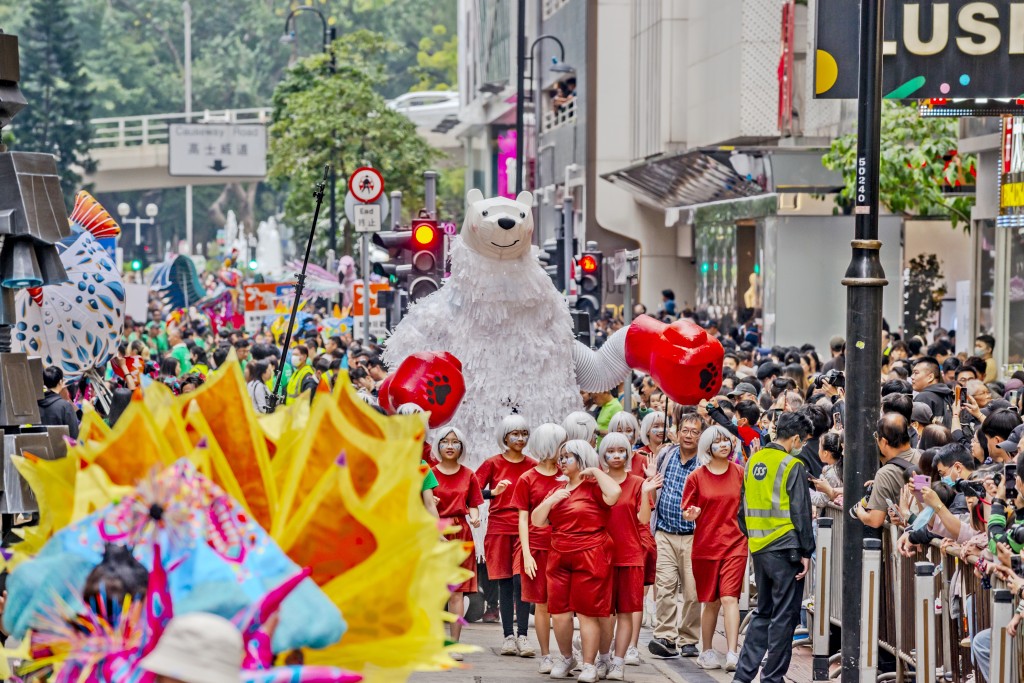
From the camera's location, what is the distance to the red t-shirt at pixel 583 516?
9.94 meters

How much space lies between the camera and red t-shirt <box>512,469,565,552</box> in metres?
10.3

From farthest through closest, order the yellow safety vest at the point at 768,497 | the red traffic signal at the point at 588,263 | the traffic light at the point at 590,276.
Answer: the red traffic signal at the point at 588,263
the traffic light at the point at 590,276
the yellow safety vest at the point at 768,497

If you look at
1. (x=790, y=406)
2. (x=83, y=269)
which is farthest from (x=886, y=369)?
(x=83, y=269)

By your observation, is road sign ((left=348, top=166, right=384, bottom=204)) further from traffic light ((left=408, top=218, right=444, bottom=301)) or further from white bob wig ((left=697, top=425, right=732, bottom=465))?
white bob wig ((left=697, top=425, right=732, bottom=465))

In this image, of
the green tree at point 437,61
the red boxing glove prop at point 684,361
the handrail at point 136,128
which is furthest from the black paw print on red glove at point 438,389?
the green tree at point 437,61

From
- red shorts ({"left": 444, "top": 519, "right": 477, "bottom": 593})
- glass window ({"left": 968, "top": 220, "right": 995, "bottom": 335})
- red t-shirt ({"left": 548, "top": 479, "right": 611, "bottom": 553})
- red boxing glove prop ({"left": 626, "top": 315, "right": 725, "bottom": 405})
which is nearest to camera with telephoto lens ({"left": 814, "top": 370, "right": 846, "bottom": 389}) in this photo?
red boxing glove prop ({"left": 626, "top": 315, "right": 725, "bottom": 405})

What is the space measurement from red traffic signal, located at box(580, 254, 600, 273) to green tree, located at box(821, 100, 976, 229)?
11.7 feet

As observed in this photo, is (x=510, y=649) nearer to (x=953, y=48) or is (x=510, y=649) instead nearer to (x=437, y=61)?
(x=953, y=48)

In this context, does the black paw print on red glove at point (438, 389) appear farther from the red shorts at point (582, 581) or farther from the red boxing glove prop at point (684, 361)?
the red shorts at point (582, 581)

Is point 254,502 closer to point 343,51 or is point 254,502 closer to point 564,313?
point 564,313

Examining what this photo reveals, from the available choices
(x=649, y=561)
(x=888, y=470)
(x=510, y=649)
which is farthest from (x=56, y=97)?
(x=888, y=470)

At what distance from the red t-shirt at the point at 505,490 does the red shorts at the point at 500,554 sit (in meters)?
0.04

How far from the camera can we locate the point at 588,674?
33.0ft

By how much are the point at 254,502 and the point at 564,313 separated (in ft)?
30.4
